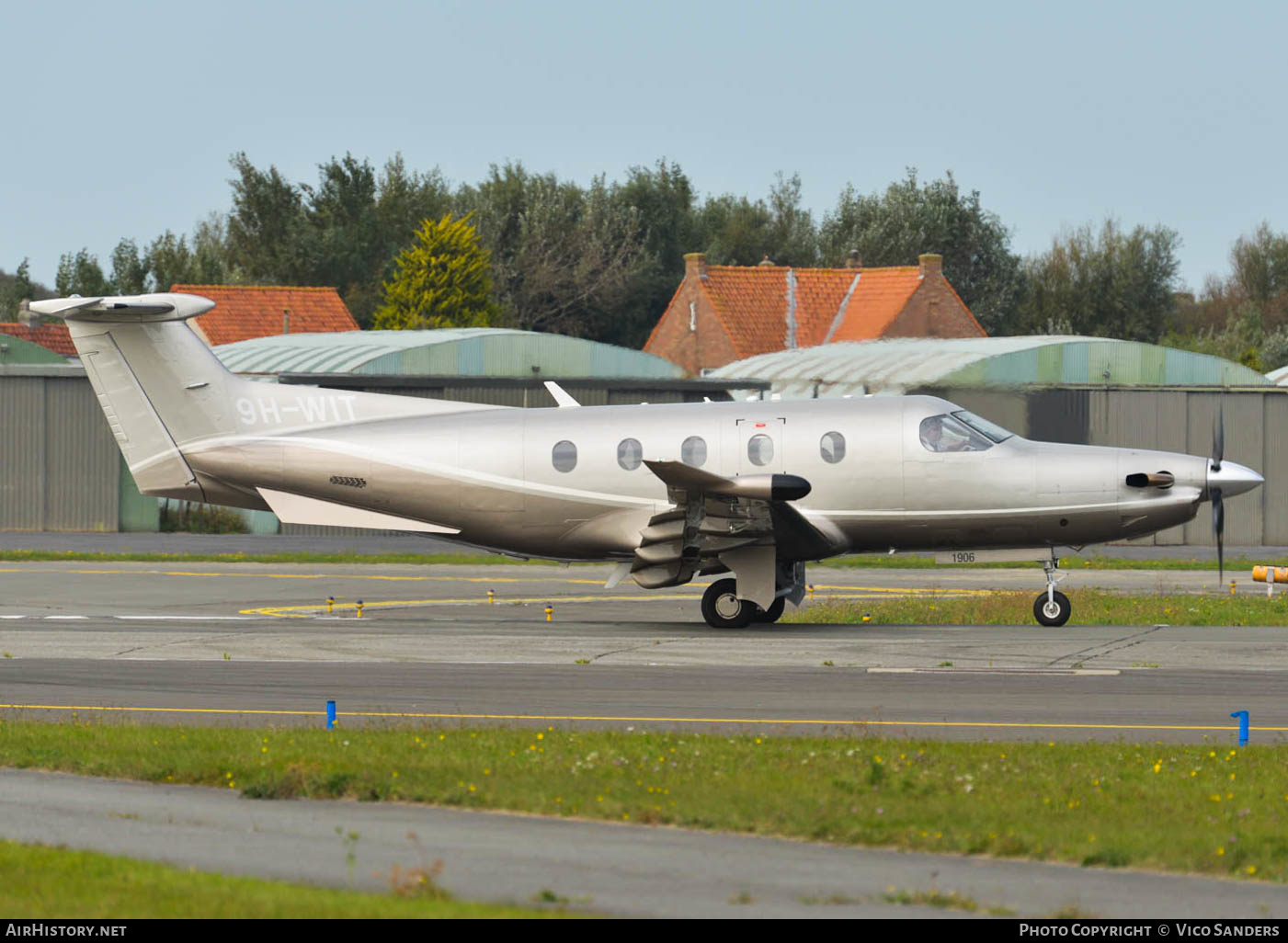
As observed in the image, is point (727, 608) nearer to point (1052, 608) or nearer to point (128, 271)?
point (1052, 608)

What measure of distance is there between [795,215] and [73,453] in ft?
248

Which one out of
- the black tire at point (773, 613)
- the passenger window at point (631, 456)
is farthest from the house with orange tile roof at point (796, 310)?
the passenger window at point (631, 456)

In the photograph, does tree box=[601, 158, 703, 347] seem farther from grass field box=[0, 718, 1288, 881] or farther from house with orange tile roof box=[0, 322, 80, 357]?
grass field box=[0, 718, 1288, 881]

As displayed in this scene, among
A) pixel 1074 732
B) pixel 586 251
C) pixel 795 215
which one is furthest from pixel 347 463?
pixel 795 215

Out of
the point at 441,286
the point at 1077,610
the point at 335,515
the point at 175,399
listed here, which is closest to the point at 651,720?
the point at 335,515

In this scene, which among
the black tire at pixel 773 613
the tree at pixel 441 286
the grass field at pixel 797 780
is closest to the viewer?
the grass field at pixel 797 780

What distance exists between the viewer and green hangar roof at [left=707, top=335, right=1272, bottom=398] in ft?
148

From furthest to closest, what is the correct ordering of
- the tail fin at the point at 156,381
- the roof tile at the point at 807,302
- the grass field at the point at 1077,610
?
the roof tile at the point at 807,302 < the grass field at the point at 1077,610 < the tail fin at the point at 156,381

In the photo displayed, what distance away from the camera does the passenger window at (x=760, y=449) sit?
2395 cm

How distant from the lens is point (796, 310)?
75812mm

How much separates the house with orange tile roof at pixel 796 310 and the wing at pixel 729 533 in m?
48.5

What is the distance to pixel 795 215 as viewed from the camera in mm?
114562

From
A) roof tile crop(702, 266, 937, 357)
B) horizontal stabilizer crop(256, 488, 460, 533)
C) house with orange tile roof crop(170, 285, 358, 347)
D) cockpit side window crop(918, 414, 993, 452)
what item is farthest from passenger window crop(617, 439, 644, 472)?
house with orange tile roof crop(170, 285, 358, 347)

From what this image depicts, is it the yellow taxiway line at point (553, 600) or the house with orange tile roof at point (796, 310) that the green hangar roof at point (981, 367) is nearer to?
the yellow taxiway line at point (553, 600)
